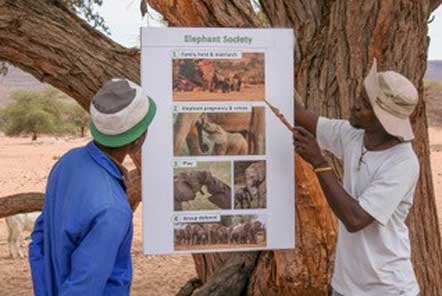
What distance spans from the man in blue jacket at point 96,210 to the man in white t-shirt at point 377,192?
2.92 feet

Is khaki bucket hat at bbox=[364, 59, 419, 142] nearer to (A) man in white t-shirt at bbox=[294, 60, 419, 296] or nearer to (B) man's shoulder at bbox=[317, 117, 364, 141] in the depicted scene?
(A) man in white t-shirt at bbox=[294, 60, 419, 296]

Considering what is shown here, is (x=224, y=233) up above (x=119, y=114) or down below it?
below

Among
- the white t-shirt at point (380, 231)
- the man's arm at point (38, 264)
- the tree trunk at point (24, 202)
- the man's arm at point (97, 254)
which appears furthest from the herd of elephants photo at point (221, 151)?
the tree trunk at point (24, 202)

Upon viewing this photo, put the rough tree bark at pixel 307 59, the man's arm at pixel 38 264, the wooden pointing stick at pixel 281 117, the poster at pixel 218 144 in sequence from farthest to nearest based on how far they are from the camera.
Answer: the rough tree bark at pixel 307 59
the poster at pixel 218 144
the wooden pointing stick at pixel 281 117
the man's arm at pixel 38 264

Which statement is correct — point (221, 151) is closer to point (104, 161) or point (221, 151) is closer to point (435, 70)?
point (104, 161)

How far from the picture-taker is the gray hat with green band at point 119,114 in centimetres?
267

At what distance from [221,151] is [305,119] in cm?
42

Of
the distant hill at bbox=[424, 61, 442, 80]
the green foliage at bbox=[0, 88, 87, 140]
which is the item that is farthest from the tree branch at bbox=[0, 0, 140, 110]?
the distant hill at bbox=[424, 61, 442, 80]

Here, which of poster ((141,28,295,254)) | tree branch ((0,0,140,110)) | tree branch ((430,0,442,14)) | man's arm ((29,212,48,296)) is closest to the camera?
man's arm ((29,212,48,296))

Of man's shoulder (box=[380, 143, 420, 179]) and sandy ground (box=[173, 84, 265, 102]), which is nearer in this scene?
man's shoulder (box=[380, 143, 420, 179])

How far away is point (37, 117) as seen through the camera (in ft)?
128

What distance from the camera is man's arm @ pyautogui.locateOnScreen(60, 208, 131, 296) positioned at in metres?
2.55

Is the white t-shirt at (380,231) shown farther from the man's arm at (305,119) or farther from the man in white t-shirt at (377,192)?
the man's arm at (305,119)

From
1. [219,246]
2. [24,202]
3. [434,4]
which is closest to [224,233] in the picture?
[219,246]
